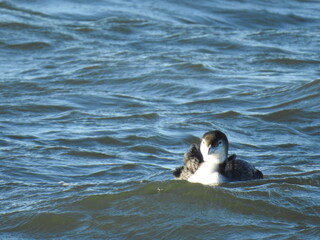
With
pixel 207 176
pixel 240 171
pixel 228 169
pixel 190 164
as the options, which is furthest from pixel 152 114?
pixel 207 176

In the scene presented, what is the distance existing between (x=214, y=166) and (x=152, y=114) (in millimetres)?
4103

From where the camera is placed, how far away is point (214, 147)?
31.4 ft

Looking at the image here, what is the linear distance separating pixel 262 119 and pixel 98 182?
408 cm

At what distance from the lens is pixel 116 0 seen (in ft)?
74.7

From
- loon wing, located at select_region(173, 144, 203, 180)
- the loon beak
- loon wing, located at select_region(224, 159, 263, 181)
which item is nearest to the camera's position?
the loon beak

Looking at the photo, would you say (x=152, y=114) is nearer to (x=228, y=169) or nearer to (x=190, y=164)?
(x=190, y=164)

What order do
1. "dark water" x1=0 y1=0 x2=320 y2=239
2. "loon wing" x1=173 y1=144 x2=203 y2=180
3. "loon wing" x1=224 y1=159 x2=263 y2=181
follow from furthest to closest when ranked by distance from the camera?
"loon wing" x1=173 y1=144 x2=203 y2=180 → "loon wing" x1=224 y1=159 x2=263 y2=181 → "dark water" x1=0 y1=0 x2=320 y2=239

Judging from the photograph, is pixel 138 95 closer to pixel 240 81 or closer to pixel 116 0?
pixel 240 81

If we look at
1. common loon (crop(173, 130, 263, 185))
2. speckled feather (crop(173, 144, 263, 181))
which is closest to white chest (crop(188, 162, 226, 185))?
common loon (crop(173, 130, 263, 185))

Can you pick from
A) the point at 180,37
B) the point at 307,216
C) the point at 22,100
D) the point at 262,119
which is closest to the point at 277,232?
the point at 307,216

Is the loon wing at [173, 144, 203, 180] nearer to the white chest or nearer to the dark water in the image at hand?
the white chest

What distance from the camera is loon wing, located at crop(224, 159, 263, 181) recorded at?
32.0 feet

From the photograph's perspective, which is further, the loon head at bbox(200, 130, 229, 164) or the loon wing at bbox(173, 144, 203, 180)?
the loon wing at bbox(173, 144, 203, 180)

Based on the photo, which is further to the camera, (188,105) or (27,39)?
(27,39)
